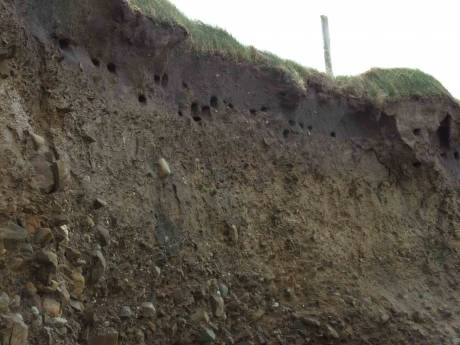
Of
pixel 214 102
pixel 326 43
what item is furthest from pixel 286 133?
pixel 326 43

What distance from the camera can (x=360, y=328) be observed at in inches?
242

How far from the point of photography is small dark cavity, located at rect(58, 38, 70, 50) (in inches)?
189

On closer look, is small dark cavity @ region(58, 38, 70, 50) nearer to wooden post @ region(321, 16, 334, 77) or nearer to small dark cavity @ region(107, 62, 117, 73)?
small dark cavity @ region(107, 62, 117, 73)

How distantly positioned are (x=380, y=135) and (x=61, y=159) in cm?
455

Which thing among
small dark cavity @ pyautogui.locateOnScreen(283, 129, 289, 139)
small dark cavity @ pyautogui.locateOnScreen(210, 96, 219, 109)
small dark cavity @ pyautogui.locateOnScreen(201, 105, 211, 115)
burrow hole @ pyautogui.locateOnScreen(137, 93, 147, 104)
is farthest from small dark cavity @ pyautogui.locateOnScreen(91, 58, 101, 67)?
small dark cavity @ pyautogui.locateOnScreen(283, 129, 289, 139)

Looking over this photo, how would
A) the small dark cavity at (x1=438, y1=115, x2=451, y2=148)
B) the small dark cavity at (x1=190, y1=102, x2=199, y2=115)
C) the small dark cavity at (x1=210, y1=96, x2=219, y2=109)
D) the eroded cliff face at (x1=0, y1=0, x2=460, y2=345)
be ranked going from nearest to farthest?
the eroded cliff face at (x1=0, y1=0, x2=460, y2=345)
the small dark cavity at (x1=190, y1=102, x2=199, y2=115)
the small dark cavity at (x1=210, y1=96, x2=219, y2=109)
the small dark cavity at (x1=438, y1=115, x2=451, y2=148)

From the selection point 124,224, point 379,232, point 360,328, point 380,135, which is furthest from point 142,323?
point 380,135

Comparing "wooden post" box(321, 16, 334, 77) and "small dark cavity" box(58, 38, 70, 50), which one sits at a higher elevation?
"wooden post" box(321, 16, 334, 77)

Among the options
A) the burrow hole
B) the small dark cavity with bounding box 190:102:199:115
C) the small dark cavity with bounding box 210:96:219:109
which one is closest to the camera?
the burrow hole

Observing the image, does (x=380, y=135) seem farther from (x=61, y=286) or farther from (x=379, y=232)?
(x=61, y=286)

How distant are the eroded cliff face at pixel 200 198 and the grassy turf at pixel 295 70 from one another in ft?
0.38

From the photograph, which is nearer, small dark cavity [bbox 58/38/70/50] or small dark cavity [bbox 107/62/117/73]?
small dark cavity [bbox 58/38/70/50]

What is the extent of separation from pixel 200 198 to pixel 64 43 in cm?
180

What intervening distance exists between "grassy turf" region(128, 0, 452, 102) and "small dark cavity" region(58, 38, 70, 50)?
2.19 feet
